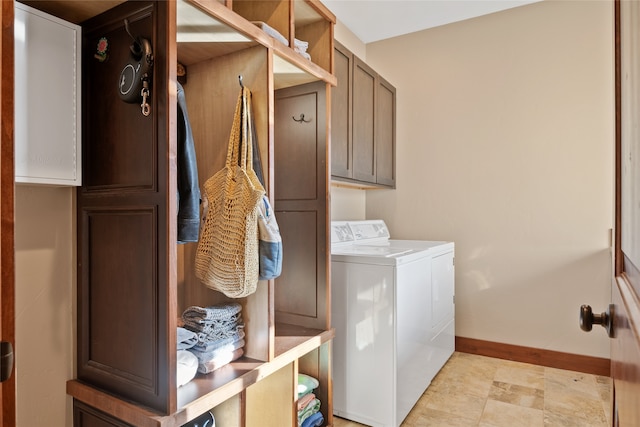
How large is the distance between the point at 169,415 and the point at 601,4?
3.55 meters

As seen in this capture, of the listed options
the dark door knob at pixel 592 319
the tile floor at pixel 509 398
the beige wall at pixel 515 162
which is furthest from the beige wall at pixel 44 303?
the beige wall at pixel 515 162

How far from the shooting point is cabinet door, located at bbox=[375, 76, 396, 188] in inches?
121

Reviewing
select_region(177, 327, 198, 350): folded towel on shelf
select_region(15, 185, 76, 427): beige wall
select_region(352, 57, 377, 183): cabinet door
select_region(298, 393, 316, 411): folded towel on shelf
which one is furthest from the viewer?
select_region(352, 57, 377, 183): cabinet door

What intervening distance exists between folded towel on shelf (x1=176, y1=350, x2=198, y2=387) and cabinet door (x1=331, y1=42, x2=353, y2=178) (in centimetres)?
141

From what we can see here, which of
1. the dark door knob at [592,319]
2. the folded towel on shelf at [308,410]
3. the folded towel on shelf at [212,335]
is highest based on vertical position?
the dark door knob at [592,319]

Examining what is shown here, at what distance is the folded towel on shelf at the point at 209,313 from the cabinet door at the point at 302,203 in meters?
0.54

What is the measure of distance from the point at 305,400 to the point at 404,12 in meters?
2.85

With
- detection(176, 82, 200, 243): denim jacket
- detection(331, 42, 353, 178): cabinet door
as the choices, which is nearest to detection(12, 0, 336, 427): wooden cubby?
detection(176, 82, 200, 243): denim jacket

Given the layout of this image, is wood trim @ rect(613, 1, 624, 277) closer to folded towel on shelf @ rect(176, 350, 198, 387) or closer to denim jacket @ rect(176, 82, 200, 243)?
denim jacket @ rect(176, 82, 200, 243)

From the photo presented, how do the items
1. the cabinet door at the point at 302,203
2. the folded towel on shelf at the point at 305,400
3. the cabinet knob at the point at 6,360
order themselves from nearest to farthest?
the cabinet knob at the point at 6,360 → the folded towel on shelf at the point at 305,400 → the cabinet door at the point at 302,203

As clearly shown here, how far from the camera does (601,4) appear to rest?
8.85 ft

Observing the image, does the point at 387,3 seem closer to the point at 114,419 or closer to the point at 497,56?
the point at 497,56

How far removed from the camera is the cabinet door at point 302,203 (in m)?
1.95

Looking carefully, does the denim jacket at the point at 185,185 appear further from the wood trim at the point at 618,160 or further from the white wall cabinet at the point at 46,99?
the wood trim at the point at 618,160
